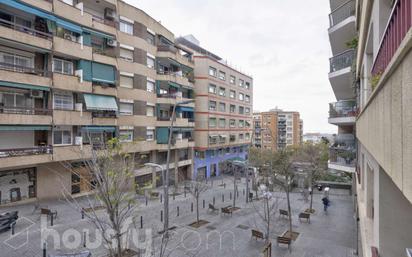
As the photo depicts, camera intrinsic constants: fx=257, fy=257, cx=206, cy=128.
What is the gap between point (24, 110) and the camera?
18.3m

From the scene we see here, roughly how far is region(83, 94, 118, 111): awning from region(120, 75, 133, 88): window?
8.35ft

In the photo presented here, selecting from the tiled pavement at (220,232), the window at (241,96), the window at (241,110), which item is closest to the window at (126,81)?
the tiled pavement at (220,232)

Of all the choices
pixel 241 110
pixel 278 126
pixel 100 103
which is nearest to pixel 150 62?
pixel 100 103

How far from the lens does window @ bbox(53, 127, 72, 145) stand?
19859 mm

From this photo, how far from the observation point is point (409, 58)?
1978 millimetres

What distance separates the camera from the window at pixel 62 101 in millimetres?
20094

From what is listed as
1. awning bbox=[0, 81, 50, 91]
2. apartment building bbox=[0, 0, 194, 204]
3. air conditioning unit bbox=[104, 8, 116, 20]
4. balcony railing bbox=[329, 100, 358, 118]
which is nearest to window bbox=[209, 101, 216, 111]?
apartment building bbox=[0, 0, 194, 204]

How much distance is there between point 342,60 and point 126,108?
62.8ft

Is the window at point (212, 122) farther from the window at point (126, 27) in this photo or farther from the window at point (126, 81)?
the window at point (126, 27)

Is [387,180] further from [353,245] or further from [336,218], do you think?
[336,218]

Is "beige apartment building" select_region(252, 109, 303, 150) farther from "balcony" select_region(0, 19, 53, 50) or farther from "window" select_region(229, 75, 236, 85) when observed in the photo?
"balcony" select_region(0, 19, 53, 50)

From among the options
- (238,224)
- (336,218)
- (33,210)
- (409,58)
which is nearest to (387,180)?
(409,58)

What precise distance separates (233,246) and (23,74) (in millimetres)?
17333

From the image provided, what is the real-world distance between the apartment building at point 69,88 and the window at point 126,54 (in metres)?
0.09
